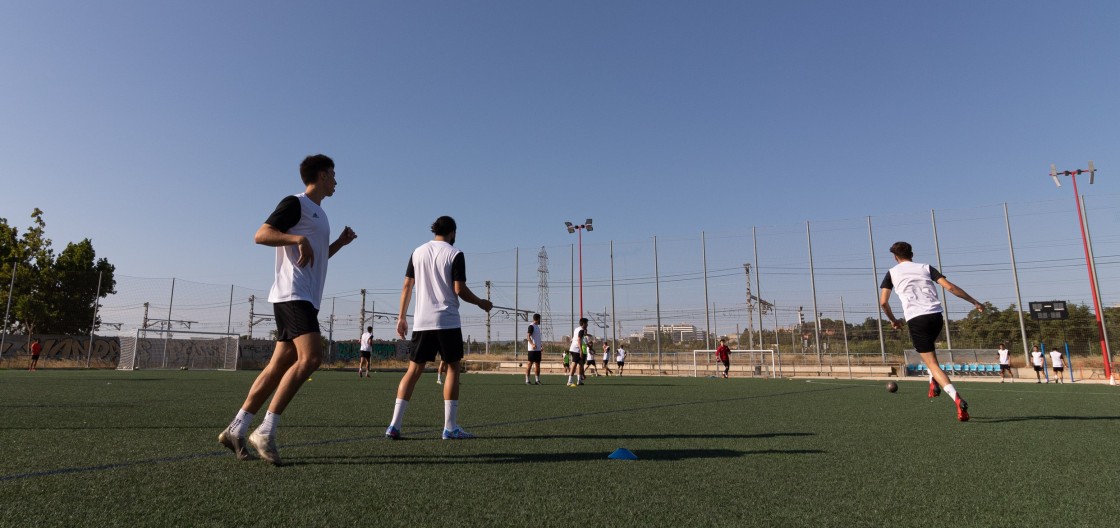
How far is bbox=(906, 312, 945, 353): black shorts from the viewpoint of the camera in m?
6.28

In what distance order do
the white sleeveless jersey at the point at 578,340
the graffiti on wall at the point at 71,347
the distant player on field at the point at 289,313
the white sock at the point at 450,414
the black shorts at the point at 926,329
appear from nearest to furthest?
the distant player on field at the point at 289,313, the white sock at the point at 450,414, the black shorts at the point at 926,329, the white sleeveless jersey at the point at 578,340, the graffiti on wall at the point at 71,347

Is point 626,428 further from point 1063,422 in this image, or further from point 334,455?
point 1063,422

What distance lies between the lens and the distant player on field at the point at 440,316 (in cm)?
441

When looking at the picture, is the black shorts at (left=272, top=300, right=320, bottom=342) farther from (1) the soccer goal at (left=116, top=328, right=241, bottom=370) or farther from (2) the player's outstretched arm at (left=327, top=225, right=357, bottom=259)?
(1) the soccer goal at (left=116, top=328, right=241, bottom=370)

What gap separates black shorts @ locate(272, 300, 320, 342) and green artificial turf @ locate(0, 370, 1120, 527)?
709mm

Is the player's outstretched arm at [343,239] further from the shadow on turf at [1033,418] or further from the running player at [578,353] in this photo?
the running player at [578,353]

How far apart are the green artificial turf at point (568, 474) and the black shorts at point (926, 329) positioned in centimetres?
122

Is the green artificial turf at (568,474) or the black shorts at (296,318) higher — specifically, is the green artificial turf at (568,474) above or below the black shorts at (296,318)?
below

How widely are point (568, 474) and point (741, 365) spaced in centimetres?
3095

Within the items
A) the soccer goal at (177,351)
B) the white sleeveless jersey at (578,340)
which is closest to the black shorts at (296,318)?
the white sleeveless jersey at (578,340)

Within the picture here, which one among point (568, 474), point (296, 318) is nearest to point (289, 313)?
point (296, 318)

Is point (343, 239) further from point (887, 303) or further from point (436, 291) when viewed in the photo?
point (887, 303)

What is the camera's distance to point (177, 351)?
3134cm

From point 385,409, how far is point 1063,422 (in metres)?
6.94
